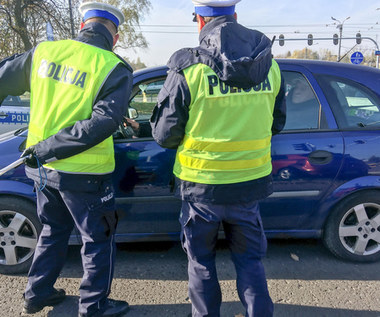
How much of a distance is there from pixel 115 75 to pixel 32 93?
0.53 m

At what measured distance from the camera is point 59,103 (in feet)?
6.40

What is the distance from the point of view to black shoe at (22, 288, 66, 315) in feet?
7.63

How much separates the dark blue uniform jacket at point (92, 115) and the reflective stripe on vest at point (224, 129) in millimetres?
447

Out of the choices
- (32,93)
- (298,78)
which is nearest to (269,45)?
(298,78)

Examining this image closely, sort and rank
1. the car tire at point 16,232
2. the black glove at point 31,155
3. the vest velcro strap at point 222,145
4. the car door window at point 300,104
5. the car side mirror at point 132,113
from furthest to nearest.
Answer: the car side mirror at point 132,113 → the car door window at point 300,104 → the car tire at point 16,232 → the black glove at point 31,155 → the vest velcro strap at point 222,145

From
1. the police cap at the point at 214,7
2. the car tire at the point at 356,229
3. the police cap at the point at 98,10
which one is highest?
the police cap at the point at 98,10

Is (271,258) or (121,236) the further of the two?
(271,258)

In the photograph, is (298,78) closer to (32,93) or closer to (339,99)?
(339,99)

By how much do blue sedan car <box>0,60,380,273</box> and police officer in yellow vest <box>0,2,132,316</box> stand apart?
19.2 inches

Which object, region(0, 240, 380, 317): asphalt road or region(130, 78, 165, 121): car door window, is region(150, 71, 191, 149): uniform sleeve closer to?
region(130, 78, 165, 121): car door window

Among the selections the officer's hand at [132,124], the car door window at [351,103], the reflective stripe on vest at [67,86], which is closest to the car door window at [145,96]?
the officer's hand at [132,124]

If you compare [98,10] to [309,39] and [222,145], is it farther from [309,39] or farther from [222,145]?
[309,39]

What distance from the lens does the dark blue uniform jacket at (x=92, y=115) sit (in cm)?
189

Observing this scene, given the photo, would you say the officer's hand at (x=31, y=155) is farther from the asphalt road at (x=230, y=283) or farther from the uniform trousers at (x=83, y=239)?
the asphalt road at (x=230, y=283)
